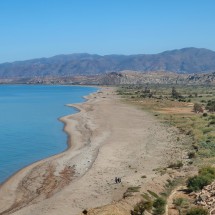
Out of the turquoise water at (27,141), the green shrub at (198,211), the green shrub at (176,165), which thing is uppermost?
the green shrub at (198,211)

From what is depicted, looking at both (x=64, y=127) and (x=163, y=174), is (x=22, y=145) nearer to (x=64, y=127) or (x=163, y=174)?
(x=64, y=127)

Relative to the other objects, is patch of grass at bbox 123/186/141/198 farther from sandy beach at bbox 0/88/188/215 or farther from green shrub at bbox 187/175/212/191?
green shrub at bbox 187/175/212/191

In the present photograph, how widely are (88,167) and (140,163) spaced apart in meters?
3.74

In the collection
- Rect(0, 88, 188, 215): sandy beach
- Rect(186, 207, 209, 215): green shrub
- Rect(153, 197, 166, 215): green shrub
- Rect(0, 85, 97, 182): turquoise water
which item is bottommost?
Rect(0, 85, 97, 182): turquoise water

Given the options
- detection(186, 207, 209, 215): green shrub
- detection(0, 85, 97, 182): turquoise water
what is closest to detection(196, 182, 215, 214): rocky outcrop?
detection(186, 207, 209, 215): green shrub

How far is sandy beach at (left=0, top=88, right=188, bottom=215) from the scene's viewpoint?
22828 mm

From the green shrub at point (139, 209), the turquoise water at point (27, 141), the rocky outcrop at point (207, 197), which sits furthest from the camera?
the turquoise water at point (27, 141)

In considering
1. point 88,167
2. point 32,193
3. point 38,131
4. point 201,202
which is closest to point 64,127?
point 38,131

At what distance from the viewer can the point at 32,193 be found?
88.2 ft

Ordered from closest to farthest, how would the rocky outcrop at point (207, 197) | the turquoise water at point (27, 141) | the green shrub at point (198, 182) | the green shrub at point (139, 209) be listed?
the green shrub at point (139, 209) < the rocky outcrop at point (207, 197) < the green shrub at point (198, 182) < the turquoise water at point (27, 141)

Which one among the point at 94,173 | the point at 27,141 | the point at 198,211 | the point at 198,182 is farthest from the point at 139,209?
the point at 27,141

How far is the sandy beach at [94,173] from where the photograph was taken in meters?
22.8

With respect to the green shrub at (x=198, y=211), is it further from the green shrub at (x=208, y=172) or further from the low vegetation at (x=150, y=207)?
the green shrub at (x=208, y=172)

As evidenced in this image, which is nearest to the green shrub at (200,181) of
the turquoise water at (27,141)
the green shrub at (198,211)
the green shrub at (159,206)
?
the green shrub at (159,206)
